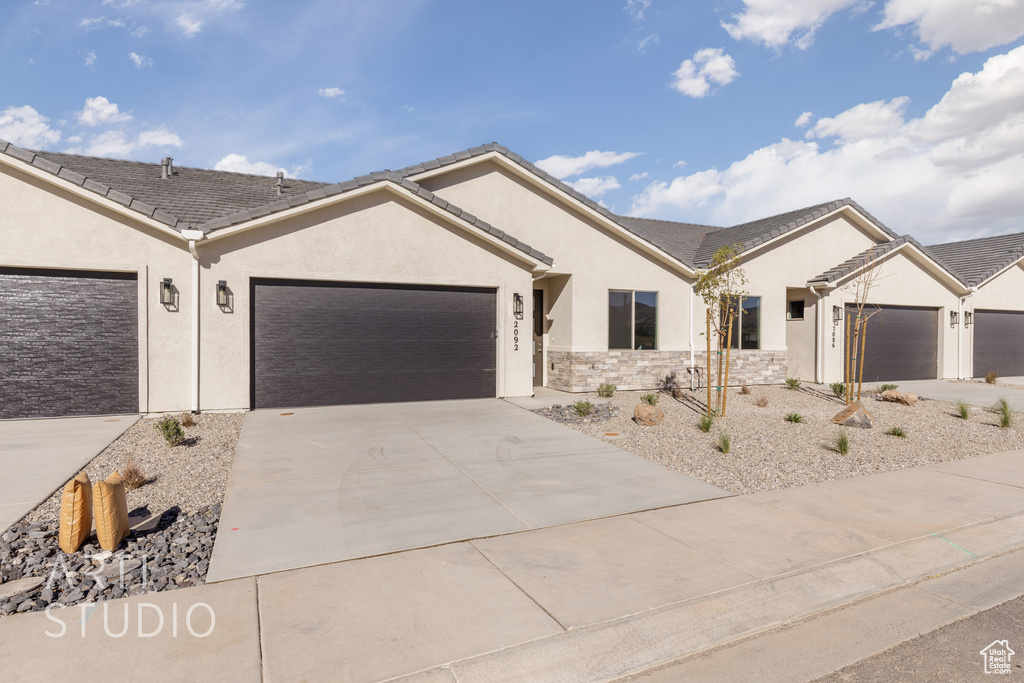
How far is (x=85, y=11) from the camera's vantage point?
1080 cm

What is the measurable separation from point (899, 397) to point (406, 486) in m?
12.6

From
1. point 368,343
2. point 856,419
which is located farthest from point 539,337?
point 856,419

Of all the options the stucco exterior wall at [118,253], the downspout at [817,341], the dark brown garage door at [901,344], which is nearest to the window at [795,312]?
the downspout at [817,341]

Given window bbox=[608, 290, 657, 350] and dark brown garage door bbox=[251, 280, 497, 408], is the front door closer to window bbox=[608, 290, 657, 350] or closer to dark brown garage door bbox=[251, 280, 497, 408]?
window bbox=[608, 290, 657, 350]

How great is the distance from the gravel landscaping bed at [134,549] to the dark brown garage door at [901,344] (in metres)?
17.8

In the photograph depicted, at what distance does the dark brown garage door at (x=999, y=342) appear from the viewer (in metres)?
19.9

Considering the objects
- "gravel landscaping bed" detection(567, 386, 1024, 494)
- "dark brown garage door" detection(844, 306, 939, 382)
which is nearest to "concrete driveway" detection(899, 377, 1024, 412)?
"dark brown garage door" detection(844, 306, 939, 382)

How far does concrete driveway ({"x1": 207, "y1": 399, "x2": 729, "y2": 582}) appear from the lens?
4742mm

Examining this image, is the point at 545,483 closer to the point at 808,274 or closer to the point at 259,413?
the point at 259,413

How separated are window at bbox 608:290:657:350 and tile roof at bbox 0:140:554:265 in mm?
2715

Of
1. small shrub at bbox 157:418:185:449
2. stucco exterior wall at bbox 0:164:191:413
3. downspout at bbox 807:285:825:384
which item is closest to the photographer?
small shrub at bbox 157:418:185:449

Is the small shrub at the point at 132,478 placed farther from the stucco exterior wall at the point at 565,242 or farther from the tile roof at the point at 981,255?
the tile roof at the point at 981,255

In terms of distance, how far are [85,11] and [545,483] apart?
12547 millimetres

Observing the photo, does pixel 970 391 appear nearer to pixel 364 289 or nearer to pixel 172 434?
pixel 364 289
